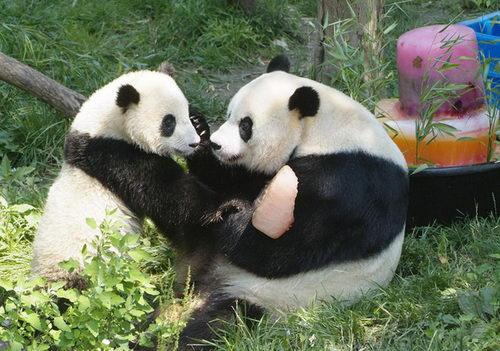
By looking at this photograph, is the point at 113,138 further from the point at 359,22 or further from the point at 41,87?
the point at 359,22

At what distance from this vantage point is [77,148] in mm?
5043

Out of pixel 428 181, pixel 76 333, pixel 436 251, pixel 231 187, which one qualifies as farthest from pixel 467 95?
pixel 76 333

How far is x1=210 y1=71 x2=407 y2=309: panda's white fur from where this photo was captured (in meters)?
4.69

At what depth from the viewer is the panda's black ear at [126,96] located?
495 cm

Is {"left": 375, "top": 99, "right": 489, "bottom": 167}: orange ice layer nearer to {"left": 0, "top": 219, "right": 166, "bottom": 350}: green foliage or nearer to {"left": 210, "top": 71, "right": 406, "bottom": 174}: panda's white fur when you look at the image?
{"left": 210, "top": 71, "right": 406, "bottom": 174}: panda's white fur

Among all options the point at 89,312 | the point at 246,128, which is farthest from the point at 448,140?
the point at 89,312

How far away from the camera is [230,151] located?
4.81 m

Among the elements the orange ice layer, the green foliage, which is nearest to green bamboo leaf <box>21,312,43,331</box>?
the green foliage

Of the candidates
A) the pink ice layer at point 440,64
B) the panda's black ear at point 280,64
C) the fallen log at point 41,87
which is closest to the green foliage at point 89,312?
the panda's black ear at point 280,64

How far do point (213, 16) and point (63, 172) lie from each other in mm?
4262

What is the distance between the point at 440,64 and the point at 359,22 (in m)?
0.87

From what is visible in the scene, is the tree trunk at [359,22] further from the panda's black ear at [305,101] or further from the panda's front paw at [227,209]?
the panda's front paw at [227,209]

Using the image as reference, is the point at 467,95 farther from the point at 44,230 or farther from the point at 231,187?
the point at 44,230

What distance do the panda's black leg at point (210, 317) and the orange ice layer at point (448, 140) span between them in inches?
65.7
